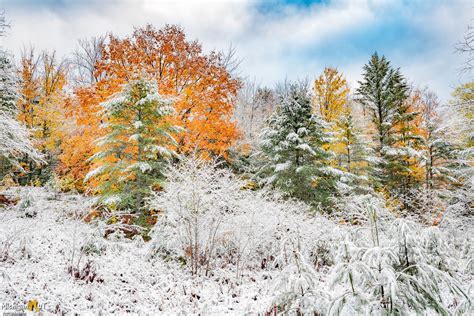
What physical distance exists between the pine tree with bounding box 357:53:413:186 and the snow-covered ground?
889 centimetres

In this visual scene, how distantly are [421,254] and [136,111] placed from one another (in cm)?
1069

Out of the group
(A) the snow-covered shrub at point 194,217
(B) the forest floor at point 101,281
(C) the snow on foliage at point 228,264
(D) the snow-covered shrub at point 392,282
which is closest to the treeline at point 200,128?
(A) the snow-covered shrub at point 194,217

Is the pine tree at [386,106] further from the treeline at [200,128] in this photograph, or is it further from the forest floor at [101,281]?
the forest floor at [101,281]

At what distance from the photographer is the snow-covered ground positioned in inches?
112

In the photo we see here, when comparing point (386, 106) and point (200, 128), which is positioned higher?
point (386, 106)

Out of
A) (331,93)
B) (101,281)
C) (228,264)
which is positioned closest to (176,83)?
(331,93)

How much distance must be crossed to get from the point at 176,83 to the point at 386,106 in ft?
44.0

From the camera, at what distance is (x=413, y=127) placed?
17.8 m

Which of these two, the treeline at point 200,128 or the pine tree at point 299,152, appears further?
A: the pine tree at point 299,152

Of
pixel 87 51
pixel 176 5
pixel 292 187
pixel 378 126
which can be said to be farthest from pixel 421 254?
pixel 87 51

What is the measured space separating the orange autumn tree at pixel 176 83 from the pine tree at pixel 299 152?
252cm

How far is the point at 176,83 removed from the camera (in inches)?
602

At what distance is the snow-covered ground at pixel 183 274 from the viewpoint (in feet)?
9.34

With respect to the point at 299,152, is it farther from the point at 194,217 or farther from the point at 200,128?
the point at 194,217
